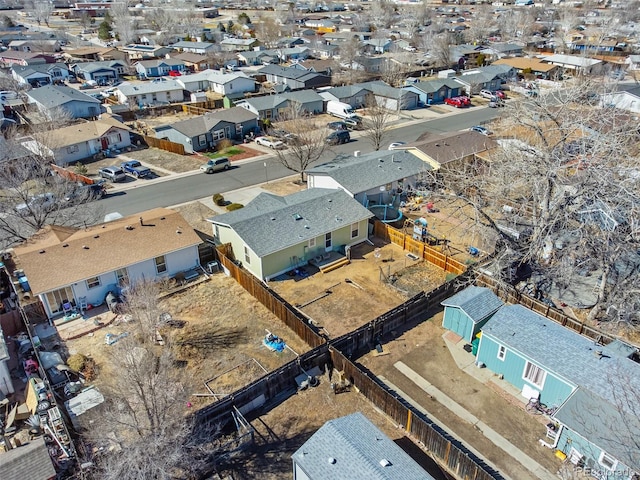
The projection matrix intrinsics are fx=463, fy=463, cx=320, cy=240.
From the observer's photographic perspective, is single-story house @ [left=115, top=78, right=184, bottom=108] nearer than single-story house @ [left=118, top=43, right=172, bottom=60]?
Yes

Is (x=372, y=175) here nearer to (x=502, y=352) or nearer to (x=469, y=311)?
(x=469, y=311)

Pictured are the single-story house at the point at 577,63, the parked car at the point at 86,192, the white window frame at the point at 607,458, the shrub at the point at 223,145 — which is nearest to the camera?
the white window frame at the point at 607,458

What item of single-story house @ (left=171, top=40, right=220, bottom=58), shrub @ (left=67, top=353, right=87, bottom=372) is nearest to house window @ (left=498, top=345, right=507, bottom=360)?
shrub @ (left=67, top=353, right=87, bottom=372)

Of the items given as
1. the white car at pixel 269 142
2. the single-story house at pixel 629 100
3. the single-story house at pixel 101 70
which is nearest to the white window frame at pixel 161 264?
the white car at pixel 269 142

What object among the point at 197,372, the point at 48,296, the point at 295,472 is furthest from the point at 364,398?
the point at 48,296

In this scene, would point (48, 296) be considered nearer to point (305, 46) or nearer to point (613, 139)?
point (613, 139)

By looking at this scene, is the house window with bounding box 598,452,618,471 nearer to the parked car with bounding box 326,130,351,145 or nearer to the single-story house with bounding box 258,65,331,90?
the parked car with bounding box 326,130,351,145

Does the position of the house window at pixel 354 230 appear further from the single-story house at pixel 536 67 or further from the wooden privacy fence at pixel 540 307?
the single-story house at pixel 536 67
